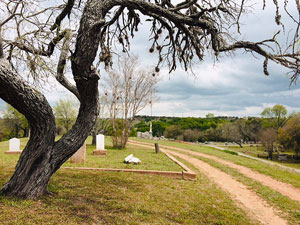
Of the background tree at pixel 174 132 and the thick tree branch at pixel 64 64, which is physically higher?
the thick tree branch at pixel 64 64

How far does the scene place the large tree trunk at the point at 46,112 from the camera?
3.48 m

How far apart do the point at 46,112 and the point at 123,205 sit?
8.18ft

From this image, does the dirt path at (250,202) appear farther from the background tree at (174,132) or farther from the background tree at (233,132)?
the background tree at (174,132)

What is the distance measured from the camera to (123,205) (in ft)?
14.3

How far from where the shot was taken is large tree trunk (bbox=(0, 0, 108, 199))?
3.48 metres

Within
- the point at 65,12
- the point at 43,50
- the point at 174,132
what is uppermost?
the point at 65,12

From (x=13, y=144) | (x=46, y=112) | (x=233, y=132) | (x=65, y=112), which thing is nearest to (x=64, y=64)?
(x=46, y=112)

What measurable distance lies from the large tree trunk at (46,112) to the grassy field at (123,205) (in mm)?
392

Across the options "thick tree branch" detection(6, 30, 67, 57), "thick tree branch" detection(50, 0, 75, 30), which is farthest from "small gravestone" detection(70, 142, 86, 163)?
"thick tree branch" detection(50, 0, 75, 30)

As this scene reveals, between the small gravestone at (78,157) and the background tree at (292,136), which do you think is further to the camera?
the background tree at (292,136)

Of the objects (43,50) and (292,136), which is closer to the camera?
(43,50)

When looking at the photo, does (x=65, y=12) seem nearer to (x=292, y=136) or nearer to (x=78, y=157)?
(x=78, y=157)

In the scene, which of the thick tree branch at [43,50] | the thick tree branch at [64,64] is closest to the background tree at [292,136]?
the thick tree branch at [64,64]

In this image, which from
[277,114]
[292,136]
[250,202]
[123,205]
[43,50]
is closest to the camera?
[43,50]
